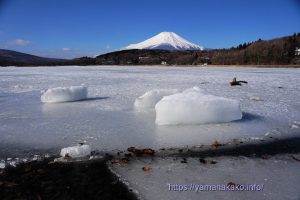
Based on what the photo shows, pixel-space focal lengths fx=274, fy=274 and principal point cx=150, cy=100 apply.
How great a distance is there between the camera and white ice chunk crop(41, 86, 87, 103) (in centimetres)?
696

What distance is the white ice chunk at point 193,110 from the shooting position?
177 inches

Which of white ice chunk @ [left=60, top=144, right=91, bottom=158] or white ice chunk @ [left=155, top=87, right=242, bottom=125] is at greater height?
white ice chunk @ [left=155, top=87, right=242, bottom=125]

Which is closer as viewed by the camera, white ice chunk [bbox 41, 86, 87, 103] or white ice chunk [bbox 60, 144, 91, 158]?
white ice chunk [bbox 60, 144, 91, 158]

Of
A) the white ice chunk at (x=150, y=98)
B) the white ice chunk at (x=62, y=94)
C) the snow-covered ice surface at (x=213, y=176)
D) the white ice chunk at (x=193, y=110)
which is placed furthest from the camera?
the white ice chunk at (x=62, y=94)

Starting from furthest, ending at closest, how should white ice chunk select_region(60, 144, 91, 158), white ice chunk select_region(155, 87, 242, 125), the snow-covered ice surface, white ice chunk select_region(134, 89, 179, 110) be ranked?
white ice chunk select_region(134, 89, 179, 110)
white ice chunk select_region(155, 87, 242, 125)
white ice chunk select_region(60, 144, 91, 158)
the snow-covered ice surface

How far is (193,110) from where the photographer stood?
4.53 meters

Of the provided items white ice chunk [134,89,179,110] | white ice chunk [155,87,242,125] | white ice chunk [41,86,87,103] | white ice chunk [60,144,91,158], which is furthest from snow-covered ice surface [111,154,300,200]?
white ice chunk [41,86,87,103]

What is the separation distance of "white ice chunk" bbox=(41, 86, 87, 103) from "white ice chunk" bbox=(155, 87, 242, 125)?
345 cm

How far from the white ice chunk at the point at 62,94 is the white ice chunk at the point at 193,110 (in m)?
3.45

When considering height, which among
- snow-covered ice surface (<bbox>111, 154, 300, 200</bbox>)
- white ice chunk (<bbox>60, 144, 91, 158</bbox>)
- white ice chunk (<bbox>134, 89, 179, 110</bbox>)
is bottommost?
snow-covered ice surface (<bbox>111, 154, 300, 200</bbox>)

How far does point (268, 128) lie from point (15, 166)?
12.1 ft

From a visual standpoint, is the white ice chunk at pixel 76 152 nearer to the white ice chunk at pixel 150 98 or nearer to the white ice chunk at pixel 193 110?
the white ice chunk at pixel 193 110

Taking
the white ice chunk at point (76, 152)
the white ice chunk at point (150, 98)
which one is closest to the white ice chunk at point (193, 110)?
the white ice chunk at point (150, 98)

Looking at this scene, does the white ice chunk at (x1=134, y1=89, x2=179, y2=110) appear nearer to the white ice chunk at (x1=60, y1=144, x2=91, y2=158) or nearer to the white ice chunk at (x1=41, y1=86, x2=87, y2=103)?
the white ice chunk at (x1=41, y1=86, x2=87, y2=103)
